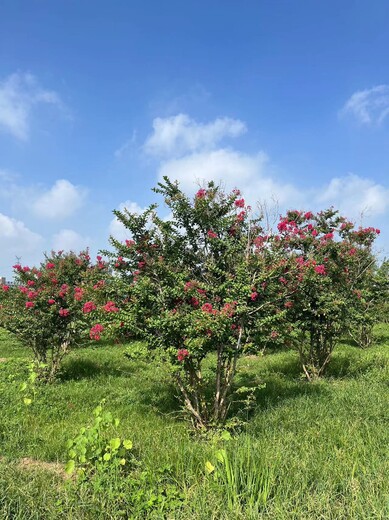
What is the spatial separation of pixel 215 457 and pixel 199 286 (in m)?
1.86

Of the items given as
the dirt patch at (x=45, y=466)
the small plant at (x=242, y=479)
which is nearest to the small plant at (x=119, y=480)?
the dirt patch at (x=45, y=466)

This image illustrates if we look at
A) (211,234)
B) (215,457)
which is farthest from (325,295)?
(215,457)

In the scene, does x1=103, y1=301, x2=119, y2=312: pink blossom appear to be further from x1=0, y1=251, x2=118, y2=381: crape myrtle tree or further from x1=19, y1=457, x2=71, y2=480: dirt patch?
x1=0, y1=251, x2=118, y2=381: crape myrtle tree

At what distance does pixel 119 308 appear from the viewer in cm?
476

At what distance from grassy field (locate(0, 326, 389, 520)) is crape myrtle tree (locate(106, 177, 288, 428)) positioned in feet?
2.29

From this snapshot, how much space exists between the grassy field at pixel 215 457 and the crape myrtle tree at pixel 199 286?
70 centimetres

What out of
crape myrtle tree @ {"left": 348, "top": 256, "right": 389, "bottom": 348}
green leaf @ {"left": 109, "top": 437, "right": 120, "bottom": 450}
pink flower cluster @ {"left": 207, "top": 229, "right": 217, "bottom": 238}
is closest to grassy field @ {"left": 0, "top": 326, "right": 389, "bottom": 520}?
green leaf @ {"left": 109, "top": 437, "right": 120, "bottom": 450}

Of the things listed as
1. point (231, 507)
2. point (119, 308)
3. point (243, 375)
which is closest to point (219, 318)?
point (119, 308)

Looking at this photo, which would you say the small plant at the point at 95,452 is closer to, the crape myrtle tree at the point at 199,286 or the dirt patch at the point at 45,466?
the dirt patch at the point at 45,466

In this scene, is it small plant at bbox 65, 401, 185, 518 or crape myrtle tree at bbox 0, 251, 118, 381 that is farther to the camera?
crape myrtle tree at bbox 0, 251, 118, 381

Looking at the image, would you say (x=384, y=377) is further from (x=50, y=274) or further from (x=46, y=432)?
(x=50, y=274)

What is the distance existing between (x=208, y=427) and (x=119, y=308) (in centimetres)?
178

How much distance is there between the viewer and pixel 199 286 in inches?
177

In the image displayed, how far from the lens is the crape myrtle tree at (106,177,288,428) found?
172 inches
